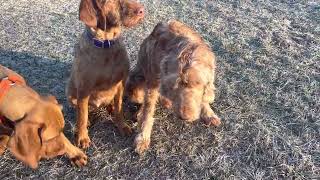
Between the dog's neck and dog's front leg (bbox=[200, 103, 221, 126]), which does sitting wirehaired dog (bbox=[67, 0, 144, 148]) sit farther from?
dog's front leg (bbox=[200, 103, 221, 126])

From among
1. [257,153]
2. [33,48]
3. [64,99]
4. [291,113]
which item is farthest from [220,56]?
[33,48]

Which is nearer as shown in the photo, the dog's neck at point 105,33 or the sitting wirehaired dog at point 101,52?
the sitting wirehaired dog at point 101,52

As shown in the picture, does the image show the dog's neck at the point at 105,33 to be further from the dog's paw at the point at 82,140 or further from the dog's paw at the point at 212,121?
the dog's paw at the point at 212,121

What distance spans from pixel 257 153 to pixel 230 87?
3.82 feet

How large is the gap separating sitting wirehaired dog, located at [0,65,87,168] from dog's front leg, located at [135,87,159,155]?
36.7 inches

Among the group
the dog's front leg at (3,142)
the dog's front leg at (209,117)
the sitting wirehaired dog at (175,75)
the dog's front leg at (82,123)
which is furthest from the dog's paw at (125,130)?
the dog's front leg at (3,142)

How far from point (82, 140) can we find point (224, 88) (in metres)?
1.96

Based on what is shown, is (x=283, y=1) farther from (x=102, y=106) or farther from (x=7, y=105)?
(x=7, y=105)

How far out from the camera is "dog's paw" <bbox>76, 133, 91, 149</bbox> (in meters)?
4.72

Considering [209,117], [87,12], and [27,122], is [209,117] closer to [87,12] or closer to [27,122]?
[87,12]

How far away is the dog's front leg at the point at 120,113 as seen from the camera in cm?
475

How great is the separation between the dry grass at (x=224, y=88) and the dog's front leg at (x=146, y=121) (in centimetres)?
11

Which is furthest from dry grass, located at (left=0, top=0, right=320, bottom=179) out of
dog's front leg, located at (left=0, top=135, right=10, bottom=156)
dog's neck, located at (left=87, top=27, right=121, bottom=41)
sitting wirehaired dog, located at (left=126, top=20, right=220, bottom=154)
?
dog's neck, located at (left=87, top=27, right=121, bottom=41)

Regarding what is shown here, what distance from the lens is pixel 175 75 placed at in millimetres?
3943
